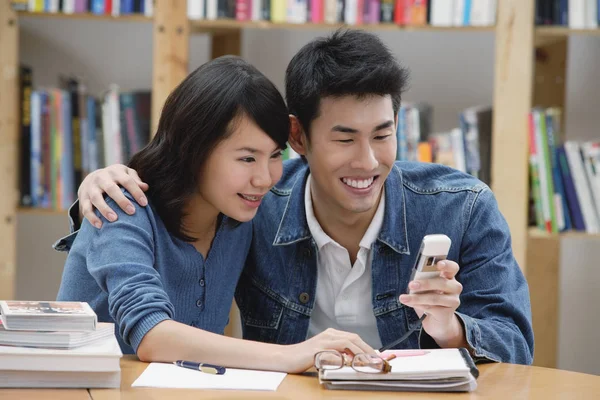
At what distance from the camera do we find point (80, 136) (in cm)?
267

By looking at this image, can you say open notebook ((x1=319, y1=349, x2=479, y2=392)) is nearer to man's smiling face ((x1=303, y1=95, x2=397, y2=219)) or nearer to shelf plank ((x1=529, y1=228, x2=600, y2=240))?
man's smiling face ((x1=303, y1=95, x2=397, y2=219))

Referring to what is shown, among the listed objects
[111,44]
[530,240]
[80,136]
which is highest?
[111,44]

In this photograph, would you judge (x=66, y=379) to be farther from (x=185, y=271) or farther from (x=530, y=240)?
(x=530, y=240)

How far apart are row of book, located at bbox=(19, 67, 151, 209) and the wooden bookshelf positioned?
6 cm

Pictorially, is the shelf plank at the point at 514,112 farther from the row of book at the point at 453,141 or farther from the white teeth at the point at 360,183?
the white teeth at the point at 360,183

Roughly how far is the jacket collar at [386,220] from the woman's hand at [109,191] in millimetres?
334

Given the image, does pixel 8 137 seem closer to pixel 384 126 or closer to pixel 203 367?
pixel 384 126

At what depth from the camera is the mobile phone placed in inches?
48.9

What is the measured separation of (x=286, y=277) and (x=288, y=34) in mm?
1431

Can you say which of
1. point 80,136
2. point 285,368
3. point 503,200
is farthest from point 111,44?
point 285,368

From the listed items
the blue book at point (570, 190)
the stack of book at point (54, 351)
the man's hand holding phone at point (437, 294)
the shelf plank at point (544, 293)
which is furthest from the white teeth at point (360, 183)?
the shelf plank at point (544, 293)

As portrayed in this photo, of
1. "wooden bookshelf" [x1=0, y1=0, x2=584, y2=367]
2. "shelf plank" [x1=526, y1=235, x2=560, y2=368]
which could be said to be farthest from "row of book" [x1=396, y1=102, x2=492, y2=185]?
"shelf plank" [x1=526, y1=235, x2=560, y2=368]

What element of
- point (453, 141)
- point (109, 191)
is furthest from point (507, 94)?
point (109, 191)

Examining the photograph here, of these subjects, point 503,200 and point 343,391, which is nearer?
point 343,391
